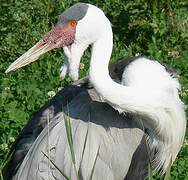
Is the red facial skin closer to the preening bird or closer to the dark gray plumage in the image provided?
the preening bird

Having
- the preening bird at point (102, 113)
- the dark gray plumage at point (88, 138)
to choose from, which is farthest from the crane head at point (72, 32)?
the dark gray plumage at point (88, 138)

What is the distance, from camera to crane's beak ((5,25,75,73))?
4766 mm

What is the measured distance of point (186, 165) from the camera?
18.6 feet

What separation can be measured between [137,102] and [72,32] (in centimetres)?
55

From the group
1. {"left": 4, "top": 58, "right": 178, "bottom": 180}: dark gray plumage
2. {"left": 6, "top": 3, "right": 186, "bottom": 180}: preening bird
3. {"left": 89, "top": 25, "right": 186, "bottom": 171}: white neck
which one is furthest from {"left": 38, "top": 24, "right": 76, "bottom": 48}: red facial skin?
{"left": 4, "top": 58, "right": 178, "bottom": 180}: dark gray plumage

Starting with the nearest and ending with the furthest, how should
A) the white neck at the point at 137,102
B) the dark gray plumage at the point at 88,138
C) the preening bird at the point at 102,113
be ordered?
the white neck at the point at 137,102 → the preening bird at the point at 102,113 → the dark gray plumage at the point at 88,138

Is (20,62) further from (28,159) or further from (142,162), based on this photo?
(142,162)

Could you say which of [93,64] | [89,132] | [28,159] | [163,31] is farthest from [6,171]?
[163,31]

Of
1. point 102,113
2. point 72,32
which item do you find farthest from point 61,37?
point 102,113

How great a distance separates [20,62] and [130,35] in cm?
299

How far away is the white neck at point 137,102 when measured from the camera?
15.0ft

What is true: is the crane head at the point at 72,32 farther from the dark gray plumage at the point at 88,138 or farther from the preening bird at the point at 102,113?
the dark gray plumage at the point at 88,138

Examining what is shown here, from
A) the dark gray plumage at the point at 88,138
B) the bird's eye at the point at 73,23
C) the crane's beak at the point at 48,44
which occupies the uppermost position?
the bird's eye at the point at 73,23

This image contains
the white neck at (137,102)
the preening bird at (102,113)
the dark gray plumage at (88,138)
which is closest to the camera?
the white neck at (137,102)
